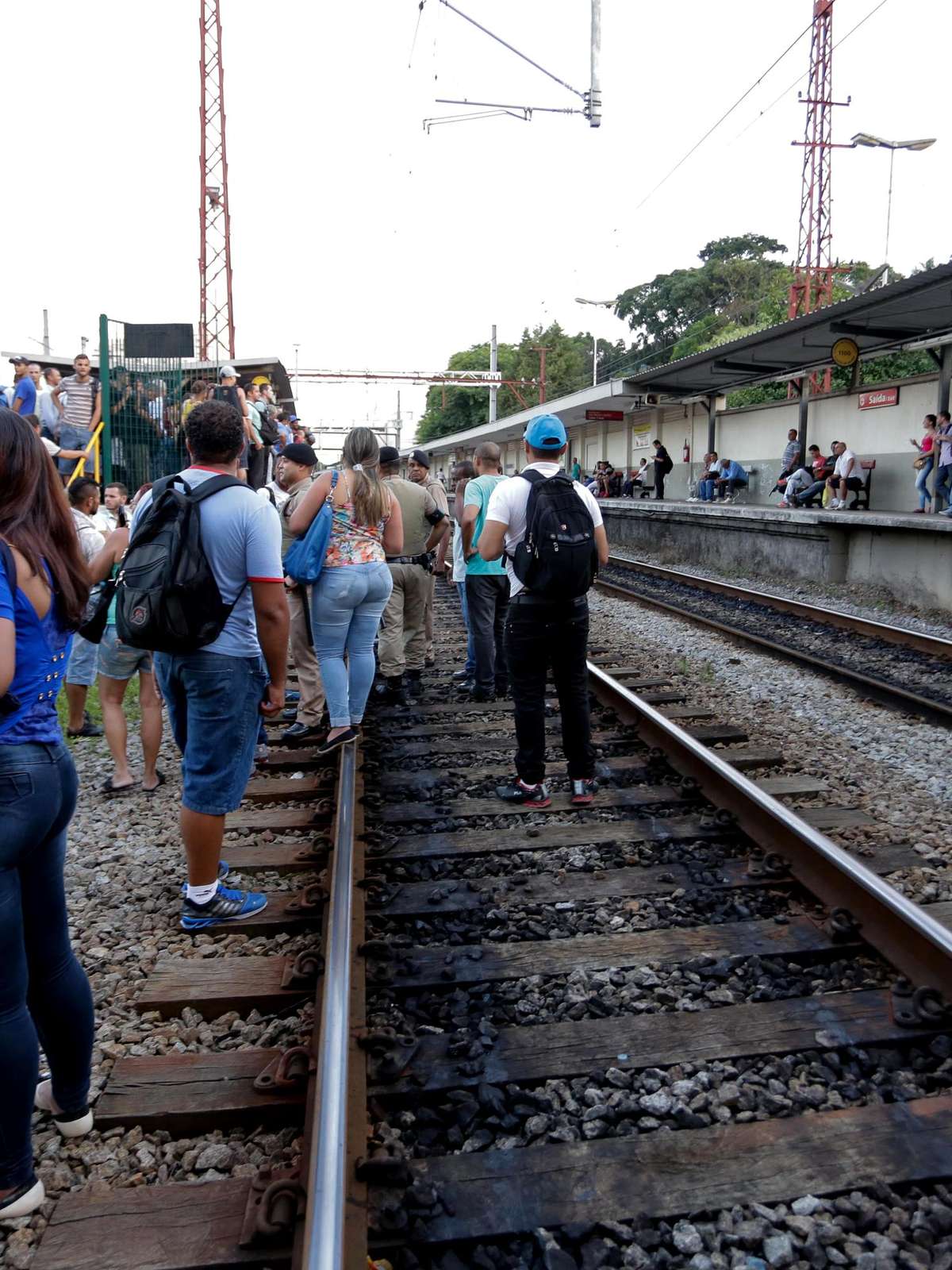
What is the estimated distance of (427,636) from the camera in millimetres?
8562

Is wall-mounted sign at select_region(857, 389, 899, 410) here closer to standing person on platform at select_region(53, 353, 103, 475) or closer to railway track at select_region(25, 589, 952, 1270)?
standing person on platform at select_region(53, 353, 103, 475)

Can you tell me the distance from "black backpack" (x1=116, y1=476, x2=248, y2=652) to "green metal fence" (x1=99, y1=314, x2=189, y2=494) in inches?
328

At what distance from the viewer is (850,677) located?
8.12m

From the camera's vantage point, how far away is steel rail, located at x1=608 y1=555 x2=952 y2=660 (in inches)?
373

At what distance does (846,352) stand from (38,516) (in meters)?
17.4

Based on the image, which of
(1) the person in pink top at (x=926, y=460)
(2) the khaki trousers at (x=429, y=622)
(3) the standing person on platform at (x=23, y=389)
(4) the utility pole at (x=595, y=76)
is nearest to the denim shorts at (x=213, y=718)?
(2) the khaki trousers at (x=429, y=622)

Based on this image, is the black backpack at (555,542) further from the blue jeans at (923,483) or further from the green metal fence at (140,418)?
the blue jeans at (923,483)

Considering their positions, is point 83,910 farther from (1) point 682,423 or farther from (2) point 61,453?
(1) point 682,423

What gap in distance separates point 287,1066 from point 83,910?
5.51 ft

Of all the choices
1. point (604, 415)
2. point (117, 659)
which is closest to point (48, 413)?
point (117, 659)

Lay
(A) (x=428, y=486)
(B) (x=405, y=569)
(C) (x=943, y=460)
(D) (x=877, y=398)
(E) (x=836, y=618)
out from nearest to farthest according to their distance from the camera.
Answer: (B) (x=405, y=569) → (A) (x=428, y=486) → (E) (x=836, y=618) → (C) (x=943, y=460) → (D) (x=877, y=398)

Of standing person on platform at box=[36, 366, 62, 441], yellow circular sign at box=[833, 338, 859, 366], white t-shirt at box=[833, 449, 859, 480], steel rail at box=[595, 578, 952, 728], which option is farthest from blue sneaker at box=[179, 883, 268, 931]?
white t-shirt at box=[833, 449, 859, 480]

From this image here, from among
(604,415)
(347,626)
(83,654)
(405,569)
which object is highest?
(604,415)

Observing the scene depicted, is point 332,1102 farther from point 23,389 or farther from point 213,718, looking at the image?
point 23,389
